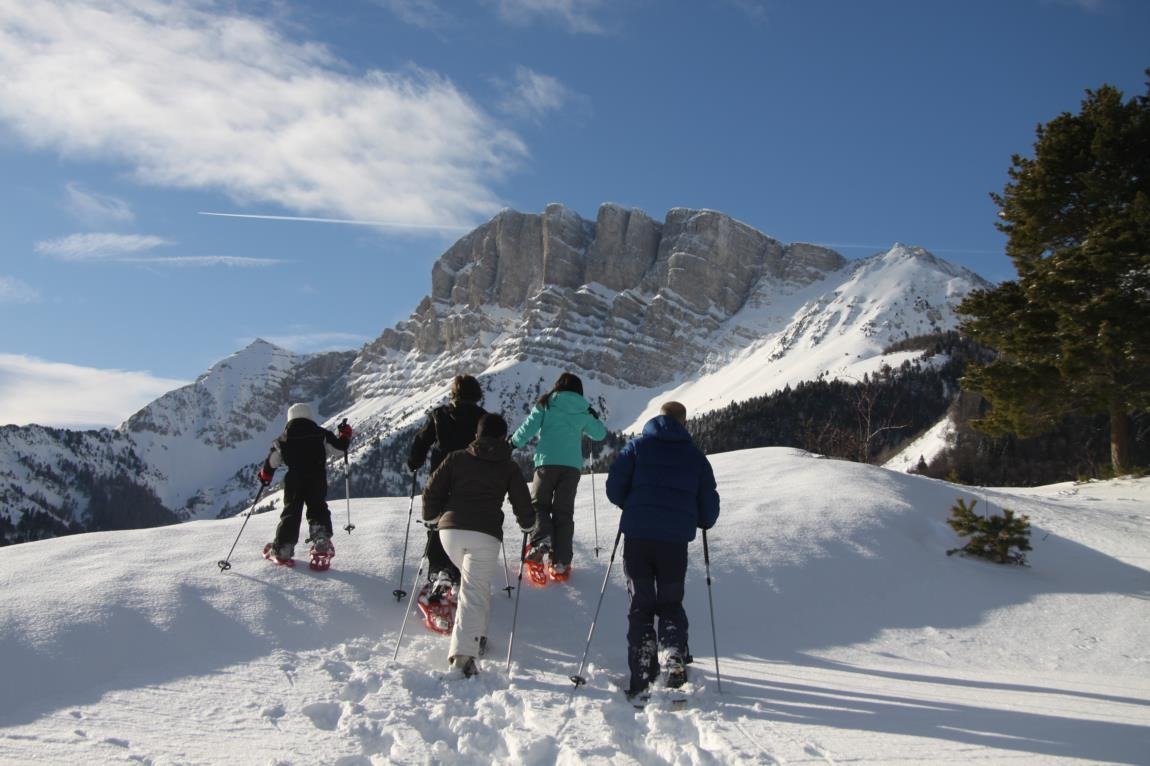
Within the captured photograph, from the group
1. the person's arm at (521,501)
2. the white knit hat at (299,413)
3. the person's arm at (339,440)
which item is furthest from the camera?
the white knit hat at (299,413)

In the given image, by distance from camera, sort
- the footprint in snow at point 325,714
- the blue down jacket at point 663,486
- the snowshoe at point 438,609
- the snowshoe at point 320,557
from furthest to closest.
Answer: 1. the snowshoe at point 320,557
2. the snowshoe at point 438,609
3. the blue down jacket at point 663,486
4. the footprint in snow at point 325,714

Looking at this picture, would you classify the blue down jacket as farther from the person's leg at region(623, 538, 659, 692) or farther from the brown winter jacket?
the brown winter jacket

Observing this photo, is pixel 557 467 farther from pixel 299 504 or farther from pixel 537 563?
pixel 299 504

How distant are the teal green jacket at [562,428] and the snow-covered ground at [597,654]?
1.50 m

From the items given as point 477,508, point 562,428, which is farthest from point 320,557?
point 562,428

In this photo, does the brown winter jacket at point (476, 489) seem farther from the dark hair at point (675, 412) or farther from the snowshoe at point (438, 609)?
the dark hair at point (675, 412)

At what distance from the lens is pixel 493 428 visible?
21.8 ft

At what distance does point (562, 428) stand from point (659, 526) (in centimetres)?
269

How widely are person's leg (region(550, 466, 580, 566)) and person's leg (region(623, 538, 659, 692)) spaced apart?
2.39 m

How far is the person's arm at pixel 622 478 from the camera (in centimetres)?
613

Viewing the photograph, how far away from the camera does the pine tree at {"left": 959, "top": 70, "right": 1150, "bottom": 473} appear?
598 inches

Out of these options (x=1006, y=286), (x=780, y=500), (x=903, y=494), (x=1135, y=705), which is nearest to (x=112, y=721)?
(x=1135, y=705)

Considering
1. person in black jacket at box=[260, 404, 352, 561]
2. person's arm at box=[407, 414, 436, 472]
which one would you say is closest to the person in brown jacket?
person's arm at box=[407, 414, 436, 472]

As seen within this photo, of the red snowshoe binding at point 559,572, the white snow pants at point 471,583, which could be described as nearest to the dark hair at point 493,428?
the white snow pants at point 471,583
